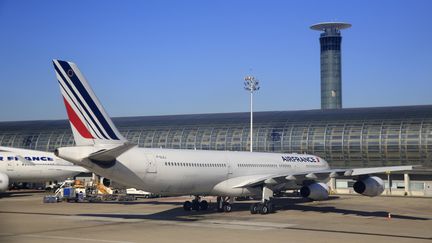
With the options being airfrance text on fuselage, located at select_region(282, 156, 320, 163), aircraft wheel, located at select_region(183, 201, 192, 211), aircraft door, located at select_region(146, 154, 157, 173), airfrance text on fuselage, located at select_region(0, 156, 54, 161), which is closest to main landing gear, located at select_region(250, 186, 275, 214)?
aircraft wheel, located at select_region(183, 201, 192, 211)

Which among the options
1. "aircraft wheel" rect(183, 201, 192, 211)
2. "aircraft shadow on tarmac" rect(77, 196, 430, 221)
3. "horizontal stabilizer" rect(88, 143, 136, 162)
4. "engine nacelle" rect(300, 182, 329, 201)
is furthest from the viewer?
"engine nacelle" rect(300, 182, 329, 201)

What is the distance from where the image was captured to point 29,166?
6544 cm

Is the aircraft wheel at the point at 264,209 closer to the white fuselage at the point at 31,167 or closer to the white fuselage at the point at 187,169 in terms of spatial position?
the white fuselage at the point at 187,169

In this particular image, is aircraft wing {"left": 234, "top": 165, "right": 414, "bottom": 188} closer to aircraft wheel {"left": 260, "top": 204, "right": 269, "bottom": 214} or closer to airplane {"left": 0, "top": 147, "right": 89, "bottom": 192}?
aircraft wheel {"left": 260, "top": 204, "right": 269, "bottom": 214}

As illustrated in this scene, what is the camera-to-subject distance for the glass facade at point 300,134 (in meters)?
67.4

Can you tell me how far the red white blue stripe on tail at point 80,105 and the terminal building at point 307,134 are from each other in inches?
1738

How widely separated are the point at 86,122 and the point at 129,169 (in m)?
3.68

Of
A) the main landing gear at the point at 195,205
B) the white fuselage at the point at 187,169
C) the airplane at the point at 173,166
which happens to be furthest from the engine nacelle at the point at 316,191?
the main landing gear at the point at 195,205

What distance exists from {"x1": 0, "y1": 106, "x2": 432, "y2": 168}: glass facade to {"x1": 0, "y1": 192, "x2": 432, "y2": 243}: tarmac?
969 inches

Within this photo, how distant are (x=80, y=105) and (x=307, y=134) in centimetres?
4681

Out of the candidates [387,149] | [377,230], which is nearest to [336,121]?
[387,149]

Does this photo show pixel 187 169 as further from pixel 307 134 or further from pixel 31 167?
pixel 307 134

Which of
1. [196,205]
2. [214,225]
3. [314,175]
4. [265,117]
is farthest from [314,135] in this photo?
[214,225]

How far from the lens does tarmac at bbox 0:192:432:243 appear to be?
25.9 m
